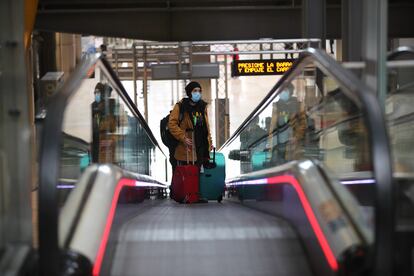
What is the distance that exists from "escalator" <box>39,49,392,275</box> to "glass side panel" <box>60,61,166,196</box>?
1.2 inches

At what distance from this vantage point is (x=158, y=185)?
10.2 metres

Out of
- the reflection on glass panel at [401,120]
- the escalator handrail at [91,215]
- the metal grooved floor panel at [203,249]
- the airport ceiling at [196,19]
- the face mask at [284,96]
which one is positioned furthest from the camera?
the airport ceiling at [196,19]

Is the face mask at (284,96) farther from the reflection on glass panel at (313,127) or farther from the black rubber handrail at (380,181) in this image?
the black rubber handrail at (380,181)

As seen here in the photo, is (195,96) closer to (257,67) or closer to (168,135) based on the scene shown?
(168,135)

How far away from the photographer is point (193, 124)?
8641 millimetres

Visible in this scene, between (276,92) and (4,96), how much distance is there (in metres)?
3.45

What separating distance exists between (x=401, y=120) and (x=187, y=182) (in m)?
3.74

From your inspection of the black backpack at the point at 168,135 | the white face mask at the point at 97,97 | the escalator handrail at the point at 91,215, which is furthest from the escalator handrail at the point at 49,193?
the black backpack at the point at 168,135

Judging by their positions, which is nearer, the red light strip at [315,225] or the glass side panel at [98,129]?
the red light strip at [315,225]

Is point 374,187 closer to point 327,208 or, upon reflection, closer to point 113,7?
point 327,208

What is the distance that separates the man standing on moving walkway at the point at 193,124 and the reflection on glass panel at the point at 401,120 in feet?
9.40

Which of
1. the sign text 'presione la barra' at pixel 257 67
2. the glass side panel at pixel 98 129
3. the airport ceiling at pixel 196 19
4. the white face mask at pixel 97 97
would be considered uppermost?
the airport ceiling at pixel 196 19

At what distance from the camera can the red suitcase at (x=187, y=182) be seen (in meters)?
8.68

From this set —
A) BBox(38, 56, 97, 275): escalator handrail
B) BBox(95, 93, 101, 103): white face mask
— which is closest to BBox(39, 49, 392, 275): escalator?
BBox(38, 56, 97, 275): escalator handrail
